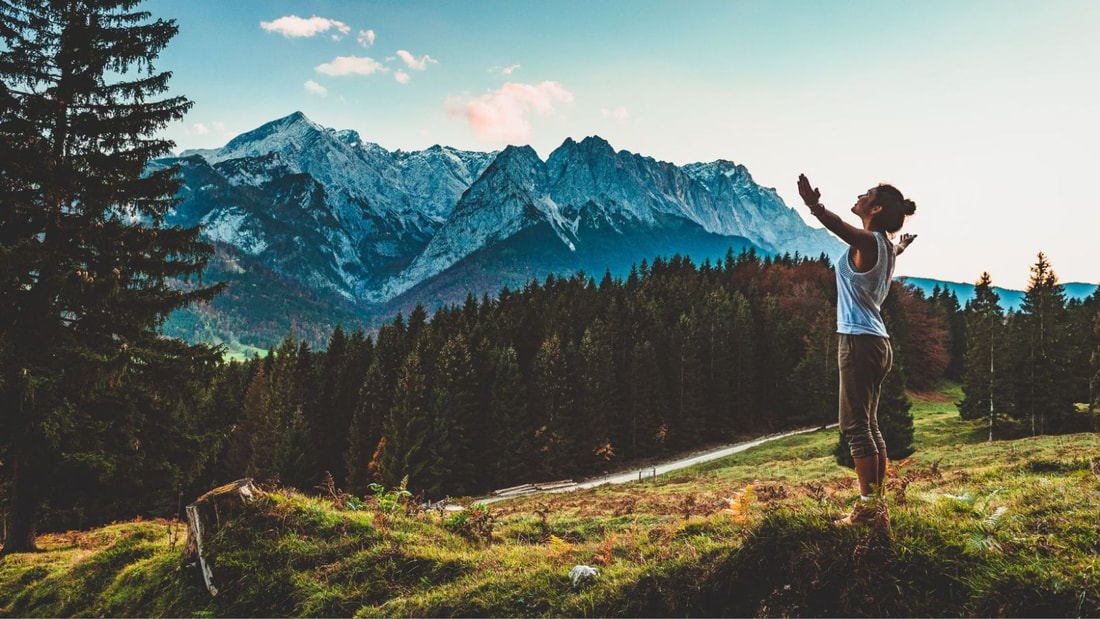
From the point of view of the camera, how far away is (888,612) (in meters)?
3.08

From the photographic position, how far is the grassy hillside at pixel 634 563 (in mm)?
3195

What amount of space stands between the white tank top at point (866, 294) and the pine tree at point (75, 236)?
13900 millimetres

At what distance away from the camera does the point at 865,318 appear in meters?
4.16

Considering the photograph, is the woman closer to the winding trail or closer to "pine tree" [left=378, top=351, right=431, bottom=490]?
the winding trail

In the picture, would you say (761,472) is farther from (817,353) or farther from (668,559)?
(817,353)

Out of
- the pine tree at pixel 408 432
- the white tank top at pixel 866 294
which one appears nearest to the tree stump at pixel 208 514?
the white tank top at pixel 866 294

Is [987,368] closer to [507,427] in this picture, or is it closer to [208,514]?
[507,427]

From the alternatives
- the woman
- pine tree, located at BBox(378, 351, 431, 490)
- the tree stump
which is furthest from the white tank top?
pine tree, located at BBox(378, 351, 431, 490)

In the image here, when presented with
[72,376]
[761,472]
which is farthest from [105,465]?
[761,472]

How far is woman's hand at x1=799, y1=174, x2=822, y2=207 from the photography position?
164 inches

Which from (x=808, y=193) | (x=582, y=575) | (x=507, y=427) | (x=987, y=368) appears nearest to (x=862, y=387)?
(x=808, y=193)

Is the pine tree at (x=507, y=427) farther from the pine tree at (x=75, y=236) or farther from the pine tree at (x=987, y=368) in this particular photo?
the pine tree at (x=987, y=368)

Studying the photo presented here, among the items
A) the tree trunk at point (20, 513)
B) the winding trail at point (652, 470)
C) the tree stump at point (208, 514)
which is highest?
the tree stump at point (208, 514)

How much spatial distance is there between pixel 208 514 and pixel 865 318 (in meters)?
7.61
